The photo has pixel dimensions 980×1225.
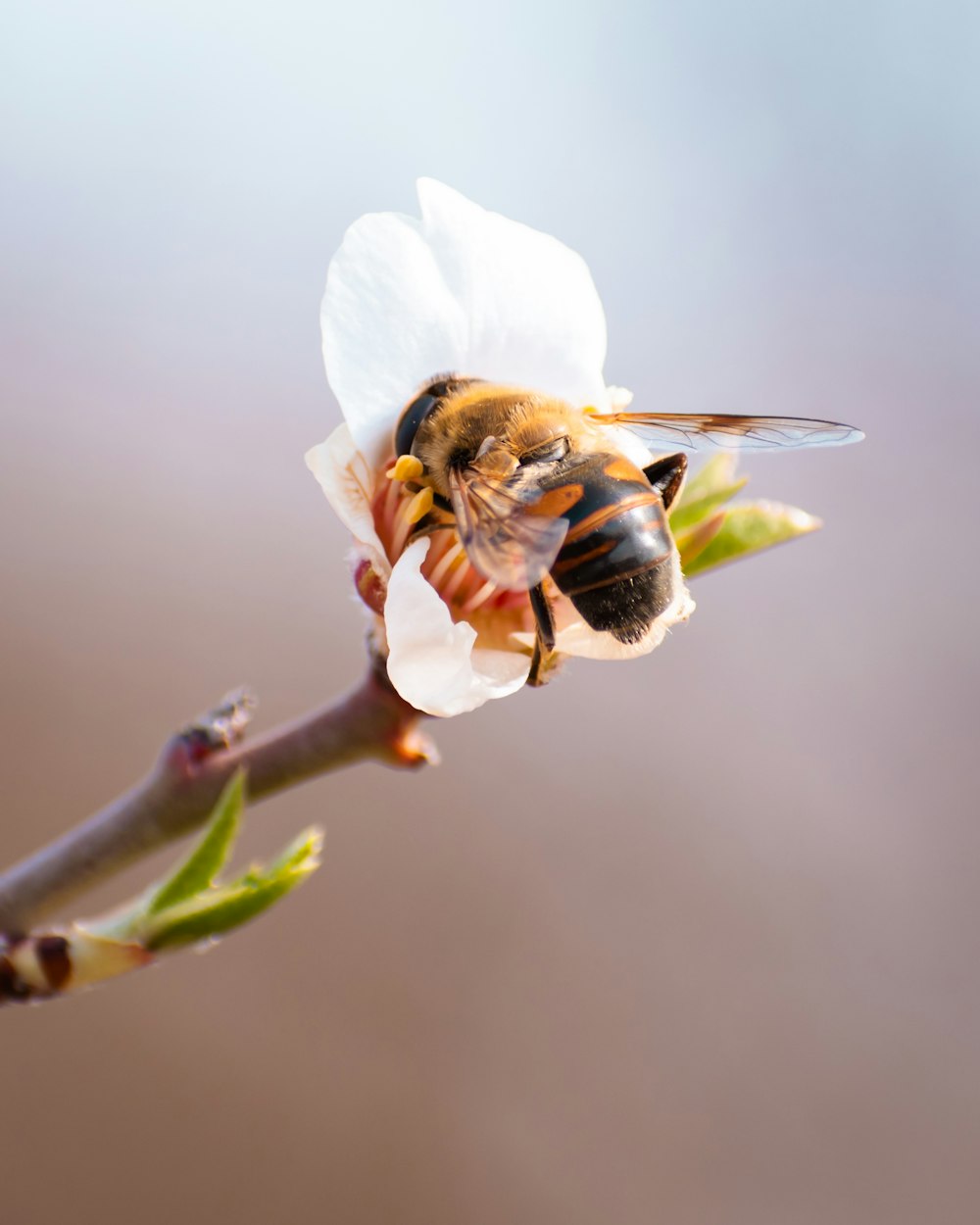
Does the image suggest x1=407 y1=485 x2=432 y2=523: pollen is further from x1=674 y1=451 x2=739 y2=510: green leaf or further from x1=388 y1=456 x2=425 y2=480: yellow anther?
x1=674 y1=451 x2=739 y2=510: green leaf

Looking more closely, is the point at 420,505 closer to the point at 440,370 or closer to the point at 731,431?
the point at 440,370

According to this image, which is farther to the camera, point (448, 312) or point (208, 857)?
point (448, 312)

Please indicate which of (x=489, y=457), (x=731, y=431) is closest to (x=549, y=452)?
(x=489, y=457)

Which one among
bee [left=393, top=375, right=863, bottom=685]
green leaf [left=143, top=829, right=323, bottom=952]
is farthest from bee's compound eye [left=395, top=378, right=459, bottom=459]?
green leaf [left=143, top=829, right=323, bottom=952]

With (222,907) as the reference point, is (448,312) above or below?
above

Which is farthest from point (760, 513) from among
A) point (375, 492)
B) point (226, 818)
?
point (226, 818)

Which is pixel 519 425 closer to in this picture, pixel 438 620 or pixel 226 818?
pixel 438 620

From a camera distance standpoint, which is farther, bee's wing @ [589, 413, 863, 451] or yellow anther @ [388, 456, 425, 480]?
bee's wing @ [589, 413, 863, 451]
